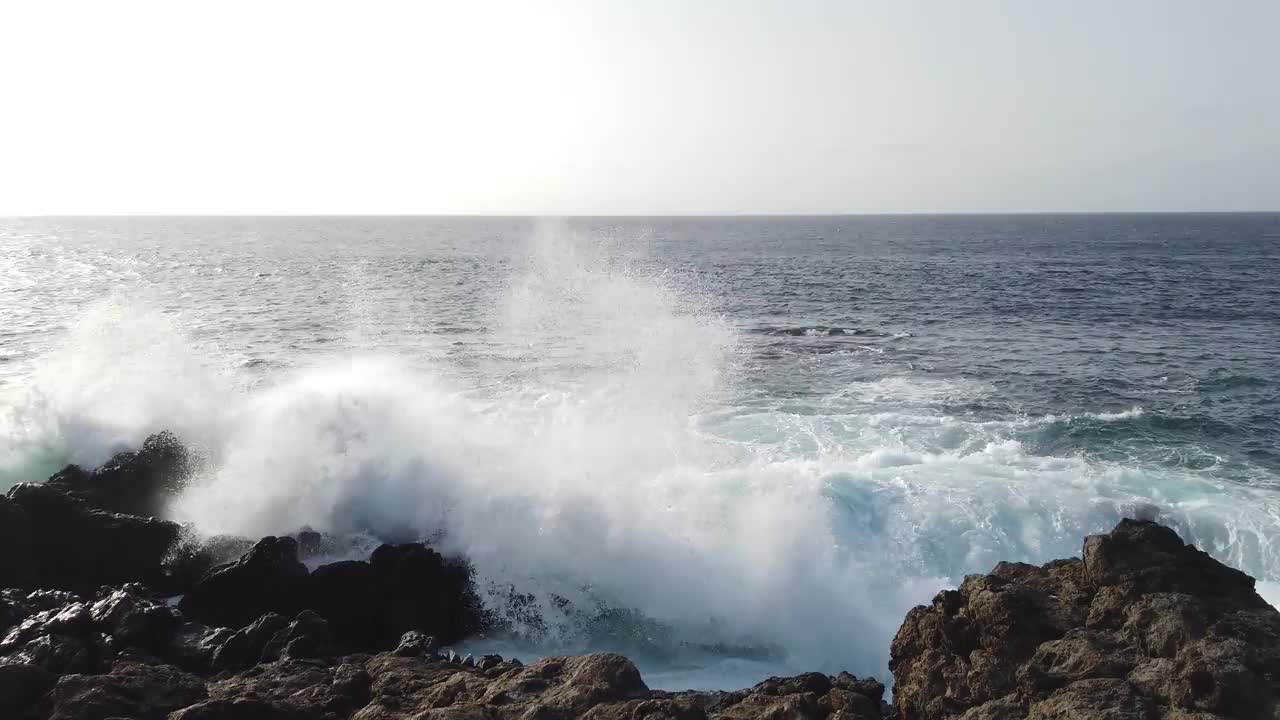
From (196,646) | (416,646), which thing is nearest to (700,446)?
(416,646)

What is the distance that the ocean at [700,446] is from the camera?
528 inches

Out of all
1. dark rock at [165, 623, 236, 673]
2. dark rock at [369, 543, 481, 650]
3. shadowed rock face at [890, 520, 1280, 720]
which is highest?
shadowed rock face at [890, 520, 1280, 720]

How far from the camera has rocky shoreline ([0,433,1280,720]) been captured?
671cm

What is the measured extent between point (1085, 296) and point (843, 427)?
104ft

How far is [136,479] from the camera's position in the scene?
1568 centimetres

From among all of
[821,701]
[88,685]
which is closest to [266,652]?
[88,685]

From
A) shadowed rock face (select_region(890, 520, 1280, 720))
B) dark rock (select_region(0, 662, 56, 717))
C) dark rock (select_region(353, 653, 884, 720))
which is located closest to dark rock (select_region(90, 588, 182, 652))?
dark rock (select_region(0, 662, 56, 717))

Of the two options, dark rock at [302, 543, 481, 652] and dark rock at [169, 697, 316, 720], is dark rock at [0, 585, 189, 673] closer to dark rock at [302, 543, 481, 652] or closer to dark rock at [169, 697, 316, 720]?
dark rock at [302, 543, 481, 652]

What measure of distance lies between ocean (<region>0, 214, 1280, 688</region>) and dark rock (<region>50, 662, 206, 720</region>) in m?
5.12

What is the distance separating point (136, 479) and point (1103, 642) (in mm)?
16407

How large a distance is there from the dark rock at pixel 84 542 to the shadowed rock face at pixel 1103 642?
11.9 meters

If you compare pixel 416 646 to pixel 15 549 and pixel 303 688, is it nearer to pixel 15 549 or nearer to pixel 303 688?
pixel 303 688

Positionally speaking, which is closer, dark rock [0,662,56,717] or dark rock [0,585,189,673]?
dark rock [0,662,56,717]

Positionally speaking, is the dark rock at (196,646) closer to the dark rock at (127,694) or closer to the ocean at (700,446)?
the dark rock at (127,694)
